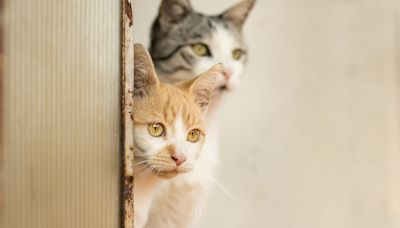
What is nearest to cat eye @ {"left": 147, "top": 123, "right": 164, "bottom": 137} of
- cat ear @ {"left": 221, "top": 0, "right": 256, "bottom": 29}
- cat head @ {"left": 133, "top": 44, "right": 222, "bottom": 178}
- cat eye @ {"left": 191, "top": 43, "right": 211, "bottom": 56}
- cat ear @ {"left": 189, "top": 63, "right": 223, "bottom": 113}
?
cat head @ {"left": 133, "top": 44, "right": 222, "bottom": 178}

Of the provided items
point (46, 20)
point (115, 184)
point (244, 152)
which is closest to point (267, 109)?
point (244, 152)

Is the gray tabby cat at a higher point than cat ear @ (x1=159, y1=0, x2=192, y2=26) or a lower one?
lower

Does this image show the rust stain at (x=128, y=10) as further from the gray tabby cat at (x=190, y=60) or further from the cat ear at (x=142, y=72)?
the gray tabby cat at (x=190, y=60)

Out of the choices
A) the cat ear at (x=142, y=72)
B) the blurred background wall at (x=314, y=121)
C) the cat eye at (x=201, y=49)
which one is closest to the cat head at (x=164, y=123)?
the cat ear at (x=142, y=72)

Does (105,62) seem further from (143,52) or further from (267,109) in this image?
(267,109)

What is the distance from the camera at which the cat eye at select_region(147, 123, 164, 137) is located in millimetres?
814

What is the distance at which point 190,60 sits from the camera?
3.23 feet

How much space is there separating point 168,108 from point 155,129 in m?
0.05

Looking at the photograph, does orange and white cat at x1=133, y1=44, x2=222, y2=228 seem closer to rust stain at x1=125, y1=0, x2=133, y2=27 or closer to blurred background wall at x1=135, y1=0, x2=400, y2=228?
rust stain at x1=125, y1=0, x2=133, y2=27

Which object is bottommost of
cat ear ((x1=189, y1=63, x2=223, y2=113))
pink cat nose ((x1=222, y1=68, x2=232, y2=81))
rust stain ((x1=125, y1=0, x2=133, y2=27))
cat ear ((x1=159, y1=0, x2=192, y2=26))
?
cat ear ((x1=189, y1=63, x2=223, y2=113))

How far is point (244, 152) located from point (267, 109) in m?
0.13

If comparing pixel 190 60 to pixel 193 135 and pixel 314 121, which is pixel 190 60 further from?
pixel 314 121

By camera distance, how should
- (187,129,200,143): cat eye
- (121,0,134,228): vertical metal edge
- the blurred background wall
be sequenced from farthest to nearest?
the blurred background wall
(187,129,200,143): cat eye
(121,0,134,228): vertical metal edge

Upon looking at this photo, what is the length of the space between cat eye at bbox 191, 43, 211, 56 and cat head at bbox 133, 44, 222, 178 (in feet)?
0.33
